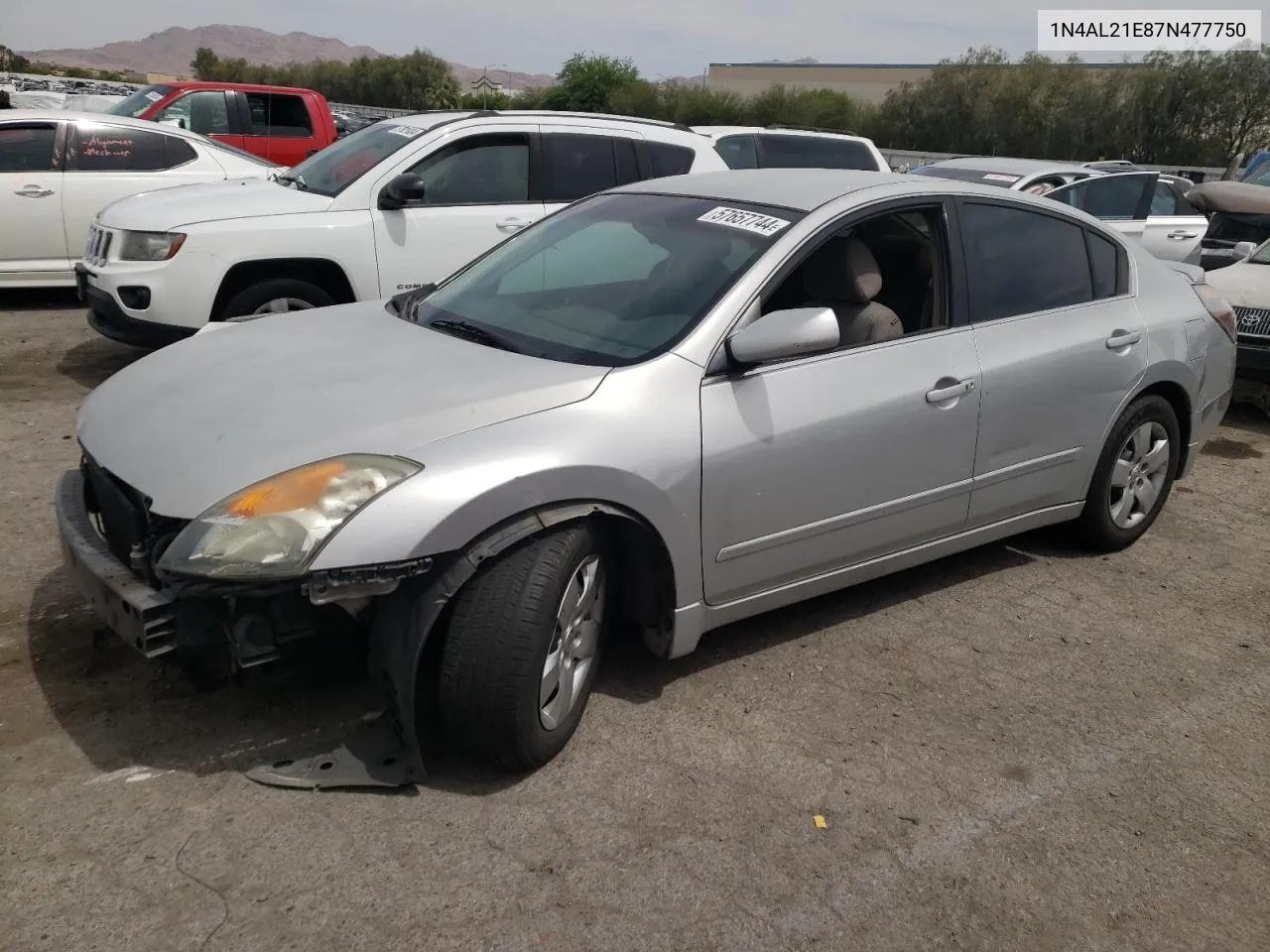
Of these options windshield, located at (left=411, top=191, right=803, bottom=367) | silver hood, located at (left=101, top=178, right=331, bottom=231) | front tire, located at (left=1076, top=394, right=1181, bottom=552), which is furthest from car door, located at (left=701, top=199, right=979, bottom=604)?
silver hood, located at (left=101, top=178, right=331, bottom=231)

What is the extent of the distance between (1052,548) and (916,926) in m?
2.79

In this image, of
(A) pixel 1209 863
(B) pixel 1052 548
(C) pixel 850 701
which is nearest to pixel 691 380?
(C) pixel 850 701

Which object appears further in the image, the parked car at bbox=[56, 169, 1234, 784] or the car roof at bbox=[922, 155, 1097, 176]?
the car roof at bbox=[922, 155, 1097, 176]

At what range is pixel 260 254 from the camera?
21.4 ft

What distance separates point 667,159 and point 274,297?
283 centimetres

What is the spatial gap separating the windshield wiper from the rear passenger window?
6.63 metres

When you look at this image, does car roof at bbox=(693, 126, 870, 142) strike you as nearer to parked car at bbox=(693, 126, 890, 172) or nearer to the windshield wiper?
parked car at bbox=(693, 126, 890, 172)

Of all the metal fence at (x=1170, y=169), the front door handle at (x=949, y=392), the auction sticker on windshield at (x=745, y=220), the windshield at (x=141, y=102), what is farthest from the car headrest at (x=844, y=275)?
the metal fence at (x=1170, y=169)

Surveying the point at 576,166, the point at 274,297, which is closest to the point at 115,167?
the point at 274,297

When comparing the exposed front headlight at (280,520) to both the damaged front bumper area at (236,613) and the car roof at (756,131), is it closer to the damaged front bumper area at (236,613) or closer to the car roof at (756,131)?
the damaged front bumper area at (236,613)

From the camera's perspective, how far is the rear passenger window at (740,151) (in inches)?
395

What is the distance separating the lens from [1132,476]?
4883 mm

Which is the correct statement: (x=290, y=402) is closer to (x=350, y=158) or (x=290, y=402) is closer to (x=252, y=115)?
(x=350, y=158)

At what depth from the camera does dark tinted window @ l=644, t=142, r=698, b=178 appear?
300 inches
